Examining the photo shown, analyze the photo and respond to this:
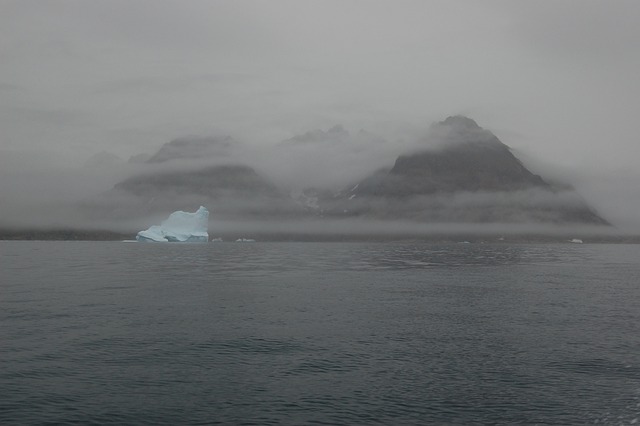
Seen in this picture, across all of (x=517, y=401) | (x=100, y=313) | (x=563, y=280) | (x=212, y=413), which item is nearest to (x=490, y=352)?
(x=517, y=401)

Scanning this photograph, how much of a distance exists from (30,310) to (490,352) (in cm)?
3417

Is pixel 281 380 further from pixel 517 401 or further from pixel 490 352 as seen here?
pixel 490 352

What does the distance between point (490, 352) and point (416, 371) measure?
658cm

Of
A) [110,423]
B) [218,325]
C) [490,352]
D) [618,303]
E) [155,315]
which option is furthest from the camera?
[618,303]

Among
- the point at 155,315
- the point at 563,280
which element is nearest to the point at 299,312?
the point at 155,315

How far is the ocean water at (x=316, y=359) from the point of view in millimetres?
22688

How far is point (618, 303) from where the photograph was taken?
5359cm

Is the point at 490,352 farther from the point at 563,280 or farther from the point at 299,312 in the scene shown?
the point at 563,280

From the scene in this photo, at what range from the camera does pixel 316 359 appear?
30.4 m

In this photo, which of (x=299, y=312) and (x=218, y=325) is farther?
(x=299, y=312)

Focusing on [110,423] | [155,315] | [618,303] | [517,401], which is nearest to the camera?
[110,423]

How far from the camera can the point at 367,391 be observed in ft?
82.0

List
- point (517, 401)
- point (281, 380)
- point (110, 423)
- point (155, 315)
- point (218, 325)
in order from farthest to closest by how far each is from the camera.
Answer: point (155, 315)
point (218, 325)
point (281, 380)
point (517, 401)
point (110, 423)

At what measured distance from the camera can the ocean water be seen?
2269 cm
